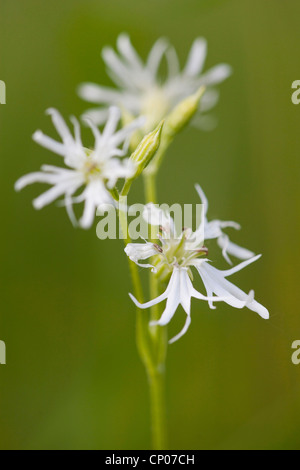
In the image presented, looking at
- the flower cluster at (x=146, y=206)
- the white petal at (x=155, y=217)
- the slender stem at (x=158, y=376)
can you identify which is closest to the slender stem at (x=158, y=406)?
the slender stem at (x=158, y=376)

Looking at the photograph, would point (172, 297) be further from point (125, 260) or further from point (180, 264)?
point (125, 260)

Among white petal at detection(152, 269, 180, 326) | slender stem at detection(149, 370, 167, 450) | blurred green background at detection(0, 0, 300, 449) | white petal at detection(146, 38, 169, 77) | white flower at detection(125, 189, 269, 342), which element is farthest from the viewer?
white petal at detection(146, 38, 169, 77)

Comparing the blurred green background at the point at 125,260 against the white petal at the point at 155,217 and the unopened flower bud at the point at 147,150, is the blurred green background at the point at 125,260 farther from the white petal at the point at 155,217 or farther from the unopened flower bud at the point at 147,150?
the unopened flower bud at the point at 147,150

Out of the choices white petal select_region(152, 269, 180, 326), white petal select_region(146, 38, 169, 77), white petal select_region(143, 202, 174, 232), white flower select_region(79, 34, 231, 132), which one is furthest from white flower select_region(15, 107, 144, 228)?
white petal select_region(146, 38, 169, 77)

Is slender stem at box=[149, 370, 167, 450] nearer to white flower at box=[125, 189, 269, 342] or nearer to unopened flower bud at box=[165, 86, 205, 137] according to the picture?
white flower at box=[125, 189, 269, 342]

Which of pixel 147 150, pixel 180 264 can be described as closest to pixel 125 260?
pixel 180 264
